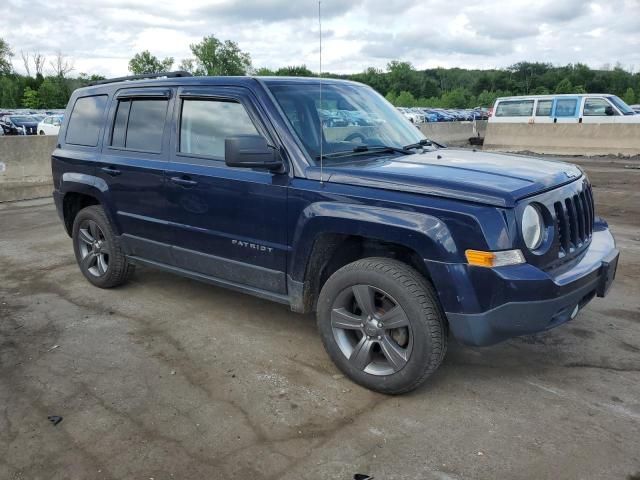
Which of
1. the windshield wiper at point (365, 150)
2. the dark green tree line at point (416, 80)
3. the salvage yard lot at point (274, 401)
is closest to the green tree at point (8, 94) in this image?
the dark green tree line at point (416, 80)

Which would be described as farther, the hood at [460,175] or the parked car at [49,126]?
the parked car at [49,126]

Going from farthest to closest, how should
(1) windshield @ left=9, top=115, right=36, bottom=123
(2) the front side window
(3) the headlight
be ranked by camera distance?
(1) windshield @ left=9, top=115, right=36, bottom=123 < (2) the front side window < (3) the headlight

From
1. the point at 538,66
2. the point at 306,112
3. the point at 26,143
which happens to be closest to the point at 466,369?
the point at 306,112

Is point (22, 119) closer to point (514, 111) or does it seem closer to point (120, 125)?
point (514, 111)

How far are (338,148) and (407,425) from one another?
185 cm

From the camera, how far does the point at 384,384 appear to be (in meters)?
3.45

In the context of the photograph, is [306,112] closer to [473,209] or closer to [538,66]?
[473,209]

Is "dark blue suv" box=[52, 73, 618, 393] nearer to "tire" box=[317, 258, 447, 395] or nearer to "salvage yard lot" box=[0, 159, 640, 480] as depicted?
"tire" box=[317, 258, 447, 395]

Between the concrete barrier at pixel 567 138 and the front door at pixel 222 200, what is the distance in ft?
52.7

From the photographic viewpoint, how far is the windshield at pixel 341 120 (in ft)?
12.8

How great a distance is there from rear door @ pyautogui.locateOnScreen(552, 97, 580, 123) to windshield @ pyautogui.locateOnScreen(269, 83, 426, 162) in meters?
16.3

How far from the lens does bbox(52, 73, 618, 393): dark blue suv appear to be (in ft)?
10.2

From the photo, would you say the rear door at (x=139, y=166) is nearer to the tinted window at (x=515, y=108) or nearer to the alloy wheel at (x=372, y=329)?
the alloy wheel at (x=372, y=329)

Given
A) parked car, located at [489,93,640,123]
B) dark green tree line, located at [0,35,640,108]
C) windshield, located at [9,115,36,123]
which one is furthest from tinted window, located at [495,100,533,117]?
dark green tree line, located at [0,35,640,108]
